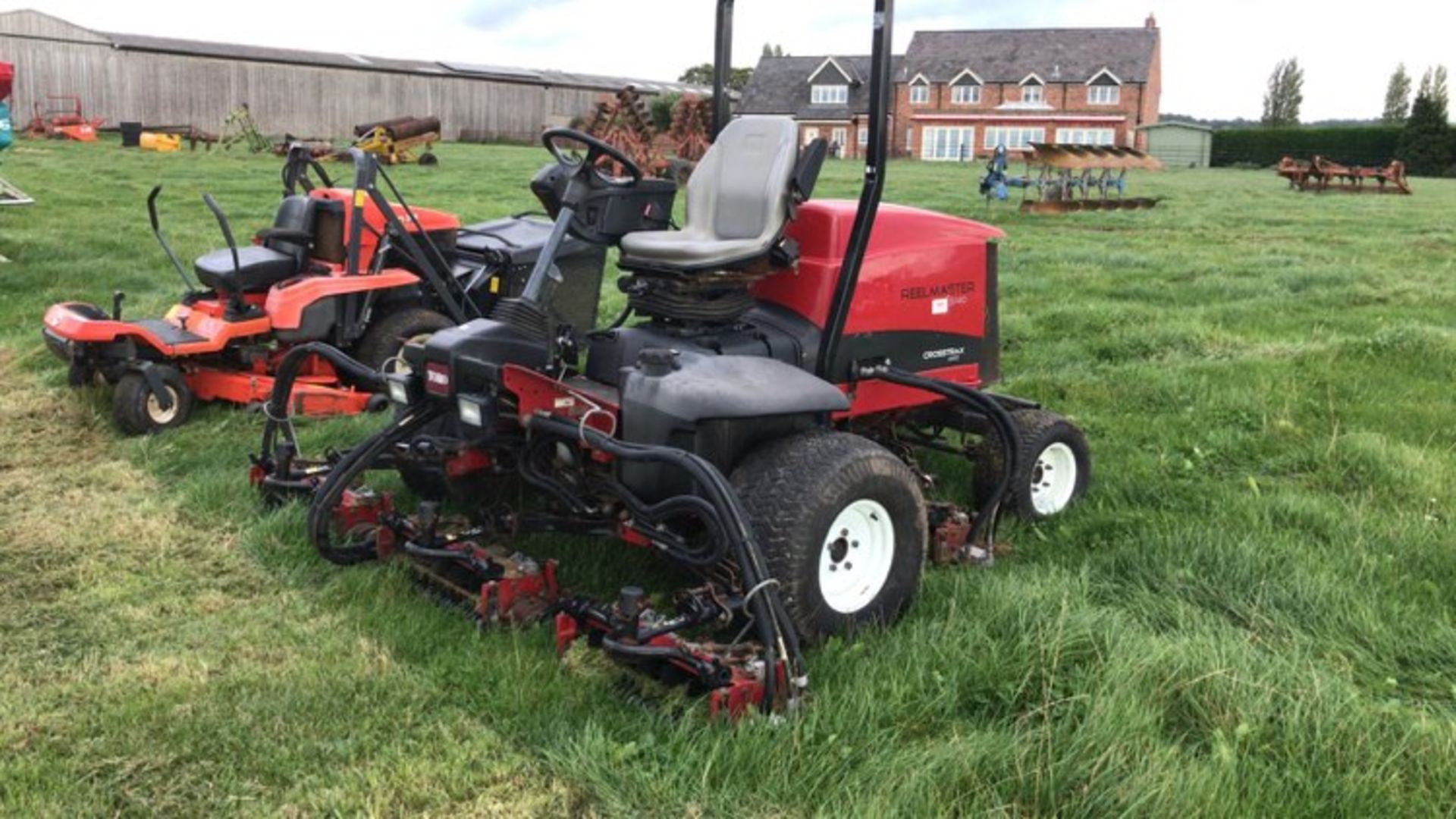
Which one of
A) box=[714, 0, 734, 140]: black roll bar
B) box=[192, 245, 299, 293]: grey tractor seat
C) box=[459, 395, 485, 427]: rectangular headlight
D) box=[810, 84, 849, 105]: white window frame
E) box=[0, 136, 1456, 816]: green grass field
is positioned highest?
box=[810, 84, 849, 105]: white window frame

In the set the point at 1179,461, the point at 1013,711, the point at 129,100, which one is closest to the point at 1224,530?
the point at 1179,461

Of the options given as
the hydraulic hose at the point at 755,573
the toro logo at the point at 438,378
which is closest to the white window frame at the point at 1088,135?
the toro logo at the point at 438,378

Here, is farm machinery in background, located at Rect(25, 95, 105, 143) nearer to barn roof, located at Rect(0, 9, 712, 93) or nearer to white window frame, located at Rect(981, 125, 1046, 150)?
barn roof, located at Rect(0, 9, 712, 93)

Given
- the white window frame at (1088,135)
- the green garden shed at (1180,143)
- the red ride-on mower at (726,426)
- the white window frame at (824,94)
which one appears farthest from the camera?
the green garden shed at (1180,143)

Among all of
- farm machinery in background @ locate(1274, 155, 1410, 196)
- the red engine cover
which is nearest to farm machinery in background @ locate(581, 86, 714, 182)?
farm machinery in background @ locate(1274, 155, 1410, 196)

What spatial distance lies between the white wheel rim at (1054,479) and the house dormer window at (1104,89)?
53.0m

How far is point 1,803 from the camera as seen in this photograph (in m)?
2.54

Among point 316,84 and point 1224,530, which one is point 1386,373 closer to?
point 1224,530

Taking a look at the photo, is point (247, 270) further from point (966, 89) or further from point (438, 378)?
point (966, 89)

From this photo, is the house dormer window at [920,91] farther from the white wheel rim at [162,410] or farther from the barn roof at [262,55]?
the white wheel rim at [162,410]

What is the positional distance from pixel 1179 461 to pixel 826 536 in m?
2.57

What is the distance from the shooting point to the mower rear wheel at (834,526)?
121 inches

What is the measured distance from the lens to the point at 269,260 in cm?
609

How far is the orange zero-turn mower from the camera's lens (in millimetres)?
5645
